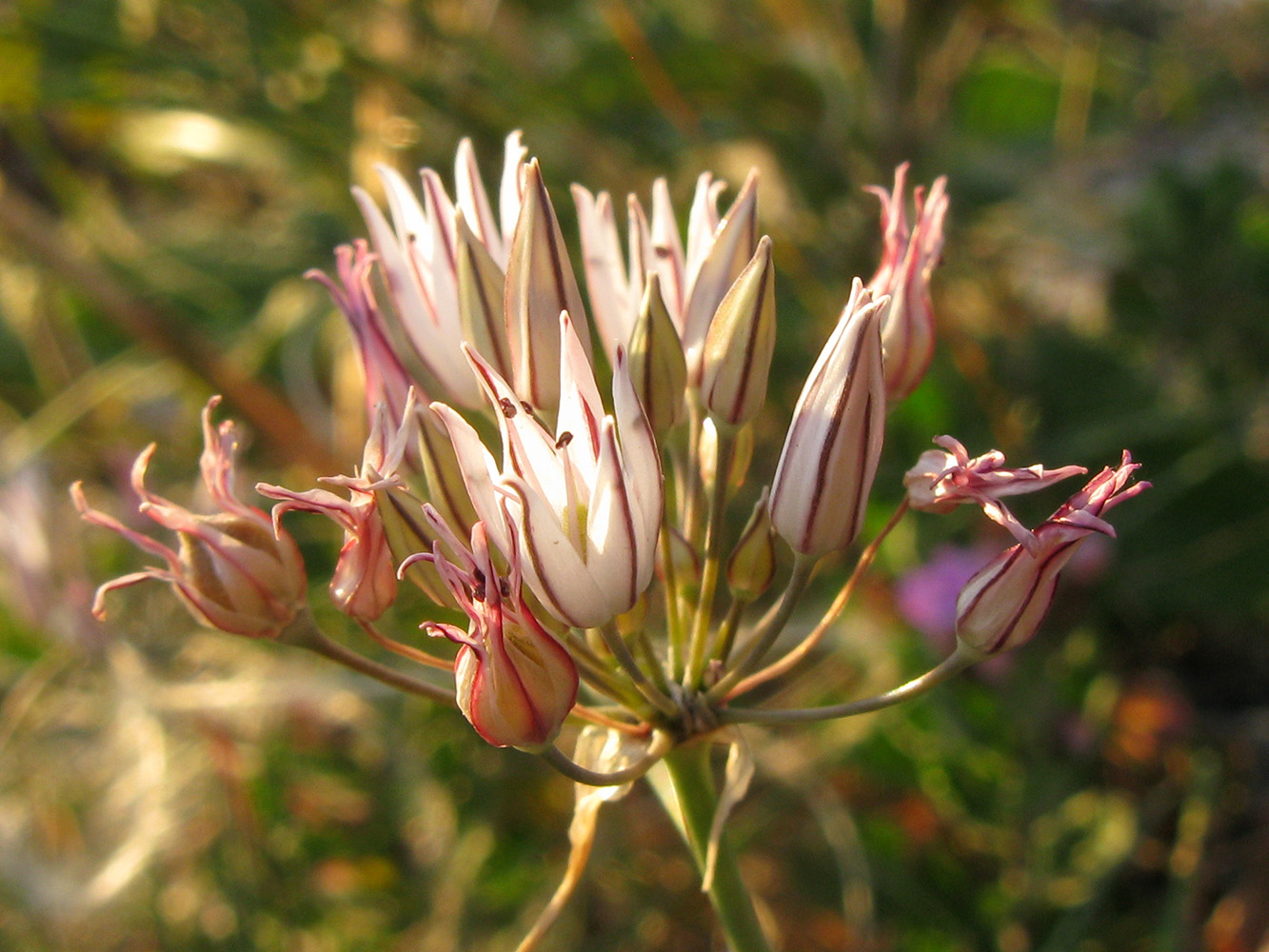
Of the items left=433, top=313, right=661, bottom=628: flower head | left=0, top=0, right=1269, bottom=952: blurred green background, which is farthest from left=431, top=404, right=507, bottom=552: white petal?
left=0, top=0, right=1269, bottom=952: blurred green background

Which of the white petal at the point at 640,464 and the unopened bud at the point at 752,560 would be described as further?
the unopened bud at the point at 752,560

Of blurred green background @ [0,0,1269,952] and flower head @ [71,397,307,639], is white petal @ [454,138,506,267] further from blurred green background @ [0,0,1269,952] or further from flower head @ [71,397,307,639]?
blurred green background @ [0,0,1269,952]

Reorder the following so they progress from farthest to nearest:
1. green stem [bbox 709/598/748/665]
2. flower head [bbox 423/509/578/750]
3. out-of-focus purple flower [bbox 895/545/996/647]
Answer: out-of-focus purple flower [bbox 895/545/996/647]
green stem [bbox 709/598/748/665]
flower head [bbox 423/509/578/750]

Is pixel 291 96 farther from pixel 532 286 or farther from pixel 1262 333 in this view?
pixel 1262 333

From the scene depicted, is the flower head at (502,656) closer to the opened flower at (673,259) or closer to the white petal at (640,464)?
the white petal at (640,464)

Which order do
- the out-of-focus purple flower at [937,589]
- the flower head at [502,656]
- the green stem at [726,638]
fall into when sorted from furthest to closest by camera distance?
the out-of-focus purple flower at [937,589]
the green stem at [726,638]
the flower head at [502,656]

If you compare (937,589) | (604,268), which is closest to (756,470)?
(937,589)

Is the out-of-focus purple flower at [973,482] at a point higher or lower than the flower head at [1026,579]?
higher

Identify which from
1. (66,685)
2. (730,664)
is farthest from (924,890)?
(66,685)

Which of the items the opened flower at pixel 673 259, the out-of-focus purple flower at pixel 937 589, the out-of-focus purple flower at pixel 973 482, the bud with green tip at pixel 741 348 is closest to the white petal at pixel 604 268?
the opened flower at pixel 673 259
